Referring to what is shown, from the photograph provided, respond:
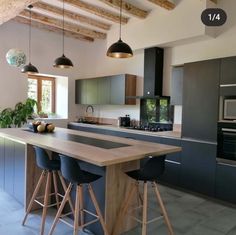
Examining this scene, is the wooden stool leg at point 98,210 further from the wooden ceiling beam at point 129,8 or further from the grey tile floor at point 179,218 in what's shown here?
the wooden ceiling beam at point 129,8

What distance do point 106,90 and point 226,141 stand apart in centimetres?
314

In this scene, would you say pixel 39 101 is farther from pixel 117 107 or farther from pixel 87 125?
pixel 117 107

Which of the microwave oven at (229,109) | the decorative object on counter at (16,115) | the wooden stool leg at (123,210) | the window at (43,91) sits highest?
the window at (43,91)

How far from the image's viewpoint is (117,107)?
6.04 metres

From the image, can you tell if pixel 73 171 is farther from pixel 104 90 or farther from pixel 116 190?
pixel 104 90

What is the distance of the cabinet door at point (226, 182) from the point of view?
10.8 feet

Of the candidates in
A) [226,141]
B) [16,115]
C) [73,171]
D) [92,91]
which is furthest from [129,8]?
[73,171]

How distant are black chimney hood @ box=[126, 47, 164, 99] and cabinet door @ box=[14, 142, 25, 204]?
2.62 m

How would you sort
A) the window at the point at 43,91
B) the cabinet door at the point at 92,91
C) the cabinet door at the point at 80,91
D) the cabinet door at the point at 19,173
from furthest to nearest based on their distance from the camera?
1. the cabinet door at the point at 80,91
2. the window at the point at 43,91
3. the cabinet door at the point at 92,91
4. the cabinet door at the point at 19,173

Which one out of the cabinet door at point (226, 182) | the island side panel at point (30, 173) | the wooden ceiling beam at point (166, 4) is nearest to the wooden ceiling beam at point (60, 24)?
the wooden ceiling beam at point (166, 4)

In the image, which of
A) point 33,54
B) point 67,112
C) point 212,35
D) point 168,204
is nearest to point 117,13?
point 212,35

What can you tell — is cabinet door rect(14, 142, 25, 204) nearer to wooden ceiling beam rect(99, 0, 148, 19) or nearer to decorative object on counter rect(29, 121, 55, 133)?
decorative object on counter rect(29, 121, 55, 133)

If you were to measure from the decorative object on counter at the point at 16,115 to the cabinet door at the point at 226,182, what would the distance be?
13.0 feet

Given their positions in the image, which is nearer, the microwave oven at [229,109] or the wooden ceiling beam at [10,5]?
the wooden ceiling beam at [10,5]
